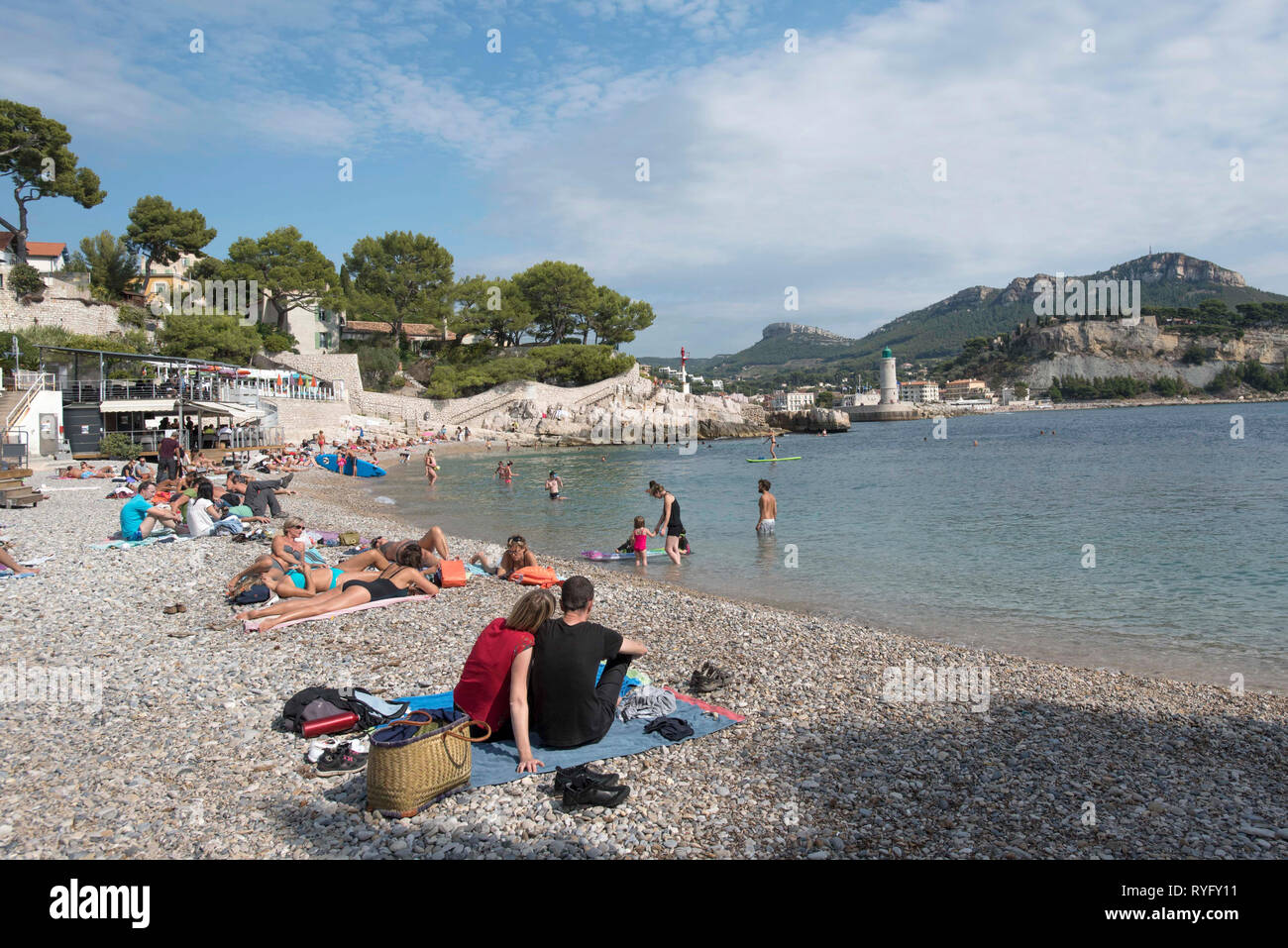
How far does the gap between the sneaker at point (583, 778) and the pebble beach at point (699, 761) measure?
0.32 ft

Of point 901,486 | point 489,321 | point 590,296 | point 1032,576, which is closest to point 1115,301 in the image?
point 590,296

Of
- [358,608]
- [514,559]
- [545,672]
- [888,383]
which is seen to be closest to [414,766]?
[545,672]

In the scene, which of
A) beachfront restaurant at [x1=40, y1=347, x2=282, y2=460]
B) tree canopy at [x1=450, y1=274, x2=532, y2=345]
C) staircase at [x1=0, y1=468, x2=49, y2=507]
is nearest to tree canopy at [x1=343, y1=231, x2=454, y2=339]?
tree canopy at [x1=450, y1=274, x2=532, y2=345]

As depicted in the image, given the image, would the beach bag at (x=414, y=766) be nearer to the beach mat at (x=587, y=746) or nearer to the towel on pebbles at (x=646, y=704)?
the beach mat at (x=587, y=746)

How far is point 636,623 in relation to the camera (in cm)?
812

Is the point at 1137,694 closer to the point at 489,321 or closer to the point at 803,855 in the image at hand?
the point at 803,855

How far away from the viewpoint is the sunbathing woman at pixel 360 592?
7543 millimetres

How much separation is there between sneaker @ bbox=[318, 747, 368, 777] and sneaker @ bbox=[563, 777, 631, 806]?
4.17 ft

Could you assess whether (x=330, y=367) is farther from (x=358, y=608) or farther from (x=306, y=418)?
(x=358, y=608)

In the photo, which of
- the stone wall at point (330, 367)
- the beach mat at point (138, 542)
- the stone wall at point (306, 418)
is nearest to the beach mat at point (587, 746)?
the beach mat at point (138, 542)

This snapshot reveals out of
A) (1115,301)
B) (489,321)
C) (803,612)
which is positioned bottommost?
(803,612)

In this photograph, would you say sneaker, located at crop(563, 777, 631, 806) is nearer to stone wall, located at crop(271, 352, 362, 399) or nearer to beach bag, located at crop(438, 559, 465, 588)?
beach bag, located at crop(438, 559, 465, 588)

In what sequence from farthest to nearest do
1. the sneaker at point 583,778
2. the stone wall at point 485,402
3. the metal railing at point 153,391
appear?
the stone wall at point 485,402 → the metal railing at point 153,391 → the sneaker at point 583,778
